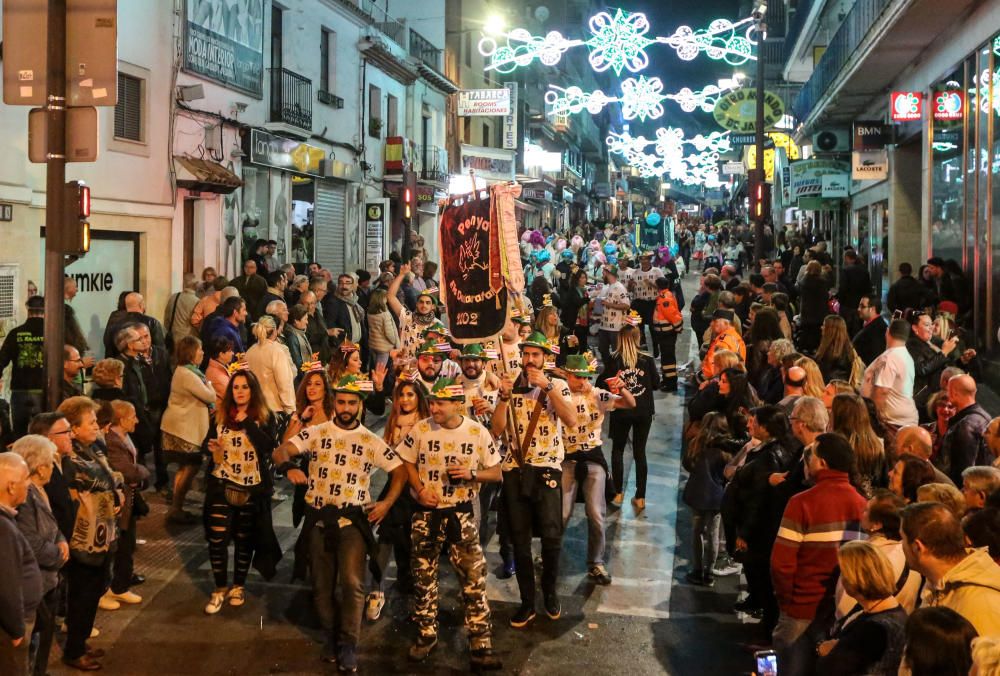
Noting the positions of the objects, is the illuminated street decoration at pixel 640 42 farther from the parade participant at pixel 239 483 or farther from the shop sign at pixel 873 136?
the parade participant at pixel 239 483

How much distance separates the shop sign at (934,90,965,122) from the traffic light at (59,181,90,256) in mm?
13044

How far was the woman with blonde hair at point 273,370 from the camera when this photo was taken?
991cm

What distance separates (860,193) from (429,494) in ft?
73.2

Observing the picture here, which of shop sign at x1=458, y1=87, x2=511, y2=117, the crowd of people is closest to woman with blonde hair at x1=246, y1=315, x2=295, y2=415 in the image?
the crowd of people

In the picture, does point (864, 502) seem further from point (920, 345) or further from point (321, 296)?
point (321, 296)

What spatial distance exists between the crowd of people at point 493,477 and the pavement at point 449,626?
0.16 meters

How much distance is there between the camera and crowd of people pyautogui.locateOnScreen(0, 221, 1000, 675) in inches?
192

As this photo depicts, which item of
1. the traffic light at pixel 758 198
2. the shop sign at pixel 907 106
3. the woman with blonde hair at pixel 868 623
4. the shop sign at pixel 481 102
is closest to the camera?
the woman with blonde hair at pixel 868 623

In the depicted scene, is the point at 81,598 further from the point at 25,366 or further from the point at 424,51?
the point at 424,51

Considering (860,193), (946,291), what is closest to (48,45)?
(946,291)

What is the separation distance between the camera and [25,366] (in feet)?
32.4

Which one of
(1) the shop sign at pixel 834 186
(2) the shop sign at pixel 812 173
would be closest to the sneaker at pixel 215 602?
(1) the shop sign at pixel 834 186

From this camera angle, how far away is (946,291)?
14.7 m

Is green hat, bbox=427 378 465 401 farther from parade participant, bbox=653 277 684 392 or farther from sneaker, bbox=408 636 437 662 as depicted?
parade participant, bbox=653 277 684 392
